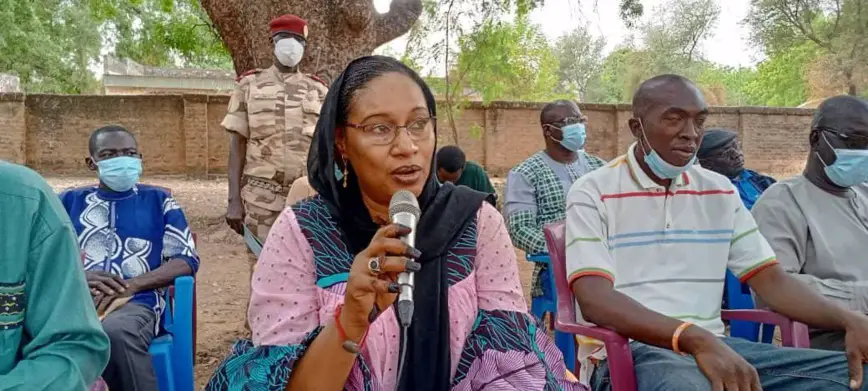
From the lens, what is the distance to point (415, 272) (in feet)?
5.65

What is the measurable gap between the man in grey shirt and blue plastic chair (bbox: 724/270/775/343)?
41 cm

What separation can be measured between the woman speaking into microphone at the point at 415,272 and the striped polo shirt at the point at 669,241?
2.54 feet

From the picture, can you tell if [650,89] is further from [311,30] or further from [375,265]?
[311,30]

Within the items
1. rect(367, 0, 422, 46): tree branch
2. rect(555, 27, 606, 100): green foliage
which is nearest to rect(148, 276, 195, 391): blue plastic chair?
rect(367, 0, 422, 46): tree branch

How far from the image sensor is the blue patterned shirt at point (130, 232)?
338cm

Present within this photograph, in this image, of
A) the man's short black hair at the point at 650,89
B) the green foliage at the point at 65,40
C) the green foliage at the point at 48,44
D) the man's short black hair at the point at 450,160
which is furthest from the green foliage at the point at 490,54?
the green foliage at the point at 48,44

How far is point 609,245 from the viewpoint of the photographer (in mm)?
2666

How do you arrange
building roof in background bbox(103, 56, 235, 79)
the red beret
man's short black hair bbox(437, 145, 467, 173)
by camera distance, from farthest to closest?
1. building roof in background bbox(103, 56, 235, 79)
2. man's short black hair bbox(437, 145, 467, 173)
3. the red beret

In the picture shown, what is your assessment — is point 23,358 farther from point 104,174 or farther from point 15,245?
point 104,174

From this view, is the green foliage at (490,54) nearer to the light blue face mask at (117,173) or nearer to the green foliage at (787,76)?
the light blue face mask at (117,173)

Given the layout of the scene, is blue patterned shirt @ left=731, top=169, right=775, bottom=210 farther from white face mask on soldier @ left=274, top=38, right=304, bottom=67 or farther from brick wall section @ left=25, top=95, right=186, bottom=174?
brick wall section @ left=25, top=95, right=186, bottom=174

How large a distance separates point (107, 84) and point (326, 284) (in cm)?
2739

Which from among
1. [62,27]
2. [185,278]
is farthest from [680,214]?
[62,27]

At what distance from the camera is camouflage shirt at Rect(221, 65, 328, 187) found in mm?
4340
